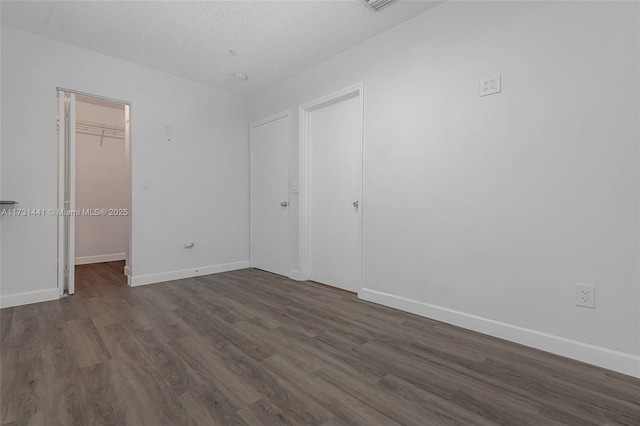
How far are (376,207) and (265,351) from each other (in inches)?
62.1

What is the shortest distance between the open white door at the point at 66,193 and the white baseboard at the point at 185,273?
0.60 m

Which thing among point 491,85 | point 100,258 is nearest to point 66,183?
point 100,258

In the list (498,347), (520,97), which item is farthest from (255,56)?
(498,347)

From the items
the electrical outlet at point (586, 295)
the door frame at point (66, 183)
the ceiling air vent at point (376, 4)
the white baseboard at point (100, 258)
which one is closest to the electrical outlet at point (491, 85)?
the ceiling air vent at point (376, 4)

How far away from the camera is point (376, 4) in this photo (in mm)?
2398

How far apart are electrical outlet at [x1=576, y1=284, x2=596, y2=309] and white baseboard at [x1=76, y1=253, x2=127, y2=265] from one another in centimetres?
539

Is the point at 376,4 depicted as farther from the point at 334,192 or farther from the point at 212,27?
the point at 334,192

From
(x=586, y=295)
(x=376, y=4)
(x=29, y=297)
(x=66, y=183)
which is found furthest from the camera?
(x=66, y=183)

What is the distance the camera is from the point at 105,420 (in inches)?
50.3

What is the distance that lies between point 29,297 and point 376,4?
13.1ft

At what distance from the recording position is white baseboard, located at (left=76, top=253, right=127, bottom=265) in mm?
4807

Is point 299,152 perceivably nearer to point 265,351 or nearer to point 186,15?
point 186,15

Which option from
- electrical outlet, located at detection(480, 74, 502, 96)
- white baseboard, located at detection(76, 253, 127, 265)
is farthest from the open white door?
electrical outlet, located at detection(480, 74, 502, 96)

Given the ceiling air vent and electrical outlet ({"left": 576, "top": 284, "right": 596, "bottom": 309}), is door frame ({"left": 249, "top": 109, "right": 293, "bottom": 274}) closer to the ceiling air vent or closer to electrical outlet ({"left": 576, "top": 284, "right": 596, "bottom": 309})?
the ceiling air vent
